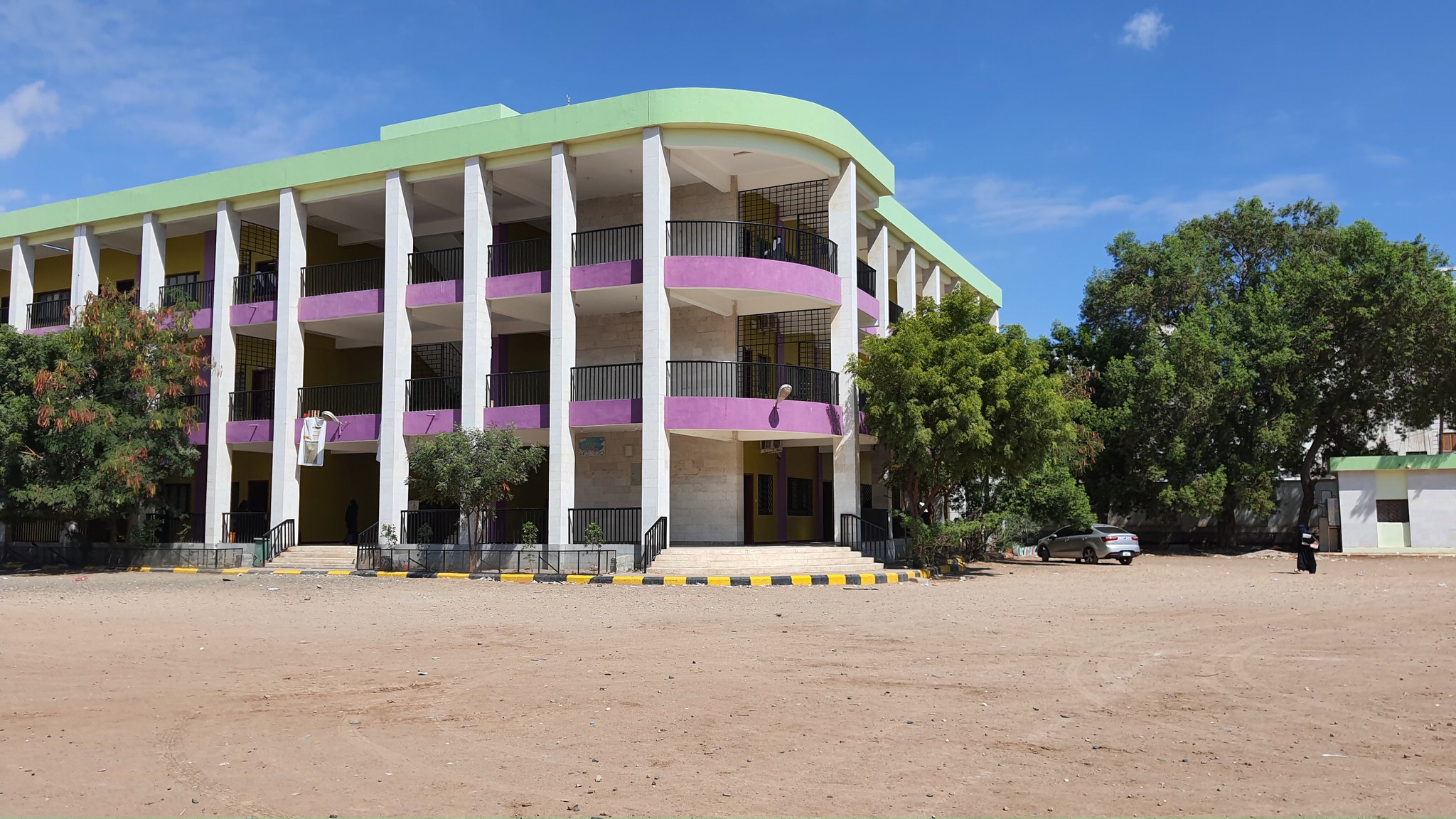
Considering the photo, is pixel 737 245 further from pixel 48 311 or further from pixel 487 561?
pixel 48 311

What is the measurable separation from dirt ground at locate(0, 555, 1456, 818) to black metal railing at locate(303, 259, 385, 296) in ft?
56.8

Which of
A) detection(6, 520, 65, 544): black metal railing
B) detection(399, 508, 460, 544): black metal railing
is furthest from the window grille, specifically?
detection(6, 520, 65, 544): black metal railing

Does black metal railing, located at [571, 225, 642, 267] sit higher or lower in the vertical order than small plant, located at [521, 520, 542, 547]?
higher

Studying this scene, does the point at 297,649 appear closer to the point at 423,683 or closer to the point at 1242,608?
the point at 423,683

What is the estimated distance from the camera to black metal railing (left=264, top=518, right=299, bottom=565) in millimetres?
30469

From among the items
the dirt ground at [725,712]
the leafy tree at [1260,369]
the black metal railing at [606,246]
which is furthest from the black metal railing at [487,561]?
the leafy tree at [1260,369]

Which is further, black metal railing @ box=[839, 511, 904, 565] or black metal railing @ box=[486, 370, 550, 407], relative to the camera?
black metal railing @ box=[486, 370, 550, 407]

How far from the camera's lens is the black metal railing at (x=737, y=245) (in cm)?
2909

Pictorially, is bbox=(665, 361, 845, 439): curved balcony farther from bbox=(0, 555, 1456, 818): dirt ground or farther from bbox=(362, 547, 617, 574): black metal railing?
bbox=(0, 555, 1456, 818): dirt ground

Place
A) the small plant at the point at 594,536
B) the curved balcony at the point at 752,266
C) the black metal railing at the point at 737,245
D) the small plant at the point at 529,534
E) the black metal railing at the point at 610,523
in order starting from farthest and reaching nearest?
the black metal railing at the point at 737,245
the black metal railing at the point at 610,523
the curved balcony at the point at 752,266
the small plant at the point at 529,534
the small plant at the point at 594,536

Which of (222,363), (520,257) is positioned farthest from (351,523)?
(520,257)

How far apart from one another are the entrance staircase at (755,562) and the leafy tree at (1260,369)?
61.3 ft

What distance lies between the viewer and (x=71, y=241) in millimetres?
37469

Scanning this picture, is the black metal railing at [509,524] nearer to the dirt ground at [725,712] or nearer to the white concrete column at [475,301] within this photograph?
the white concrete column at [475,301]
